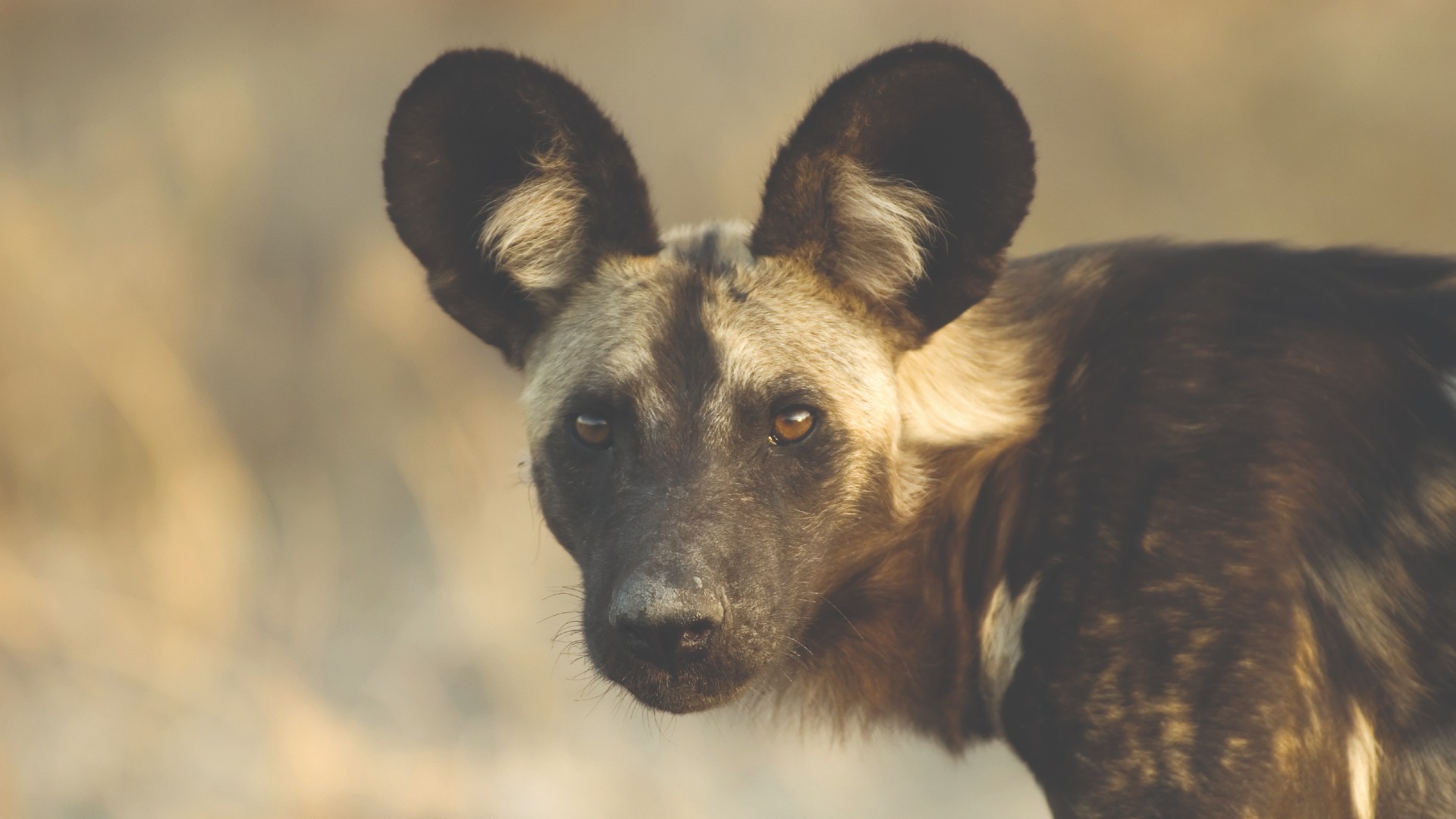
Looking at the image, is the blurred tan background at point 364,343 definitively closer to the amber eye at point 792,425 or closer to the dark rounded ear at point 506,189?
the dark rounded ear at point 506,189

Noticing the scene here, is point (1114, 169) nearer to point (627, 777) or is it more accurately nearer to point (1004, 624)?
point (627, 777)

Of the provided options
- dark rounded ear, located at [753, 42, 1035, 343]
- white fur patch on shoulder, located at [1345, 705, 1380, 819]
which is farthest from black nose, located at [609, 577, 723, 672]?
white fur patch on shoulder, located at [1345, 705, 1380, 819]

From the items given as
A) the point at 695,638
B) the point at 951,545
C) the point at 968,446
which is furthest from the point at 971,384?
the point at 695,638

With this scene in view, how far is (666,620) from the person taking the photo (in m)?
2.29

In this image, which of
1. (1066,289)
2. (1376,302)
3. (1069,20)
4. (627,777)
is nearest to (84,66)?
(627,777)

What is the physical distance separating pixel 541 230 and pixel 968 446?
2.97ft

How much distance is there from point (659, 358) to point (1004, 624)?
763 mm

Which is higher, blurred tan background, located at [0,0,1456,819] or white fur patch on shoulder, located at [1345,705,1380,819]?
white fur patch on shoulder, located at [1345,705,1380,819]

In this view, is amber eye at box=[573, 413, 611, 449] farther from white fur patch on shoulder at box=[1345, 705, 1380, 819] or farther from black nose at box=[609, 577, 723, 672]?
white fur patch on shoulder at box=[1345, 705, 1380, 819]

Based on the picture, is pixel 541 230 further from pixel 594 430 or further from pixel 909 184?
pixel 909 184

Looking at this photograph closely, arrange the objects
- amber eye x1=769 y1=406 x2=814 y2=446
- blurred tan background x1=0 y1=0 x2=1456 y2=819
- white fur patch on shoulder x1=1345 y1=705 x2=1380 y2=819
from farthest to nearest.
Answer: blurred tan background x1=0 y1=0 x2=1456 y2=819 → amber eye x1=769 y1=406 x2=814 y2=446 → white fur patch on shoulder x1=1345 y1=705 x2=1380 y2=819

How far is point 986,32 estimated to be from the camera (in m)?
7.57

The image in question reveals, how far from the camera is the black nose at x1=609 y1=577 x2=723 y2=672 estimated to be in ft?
7.49

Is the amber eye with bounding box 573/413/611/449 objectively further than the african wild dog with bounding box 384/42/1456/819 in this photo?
Yes
